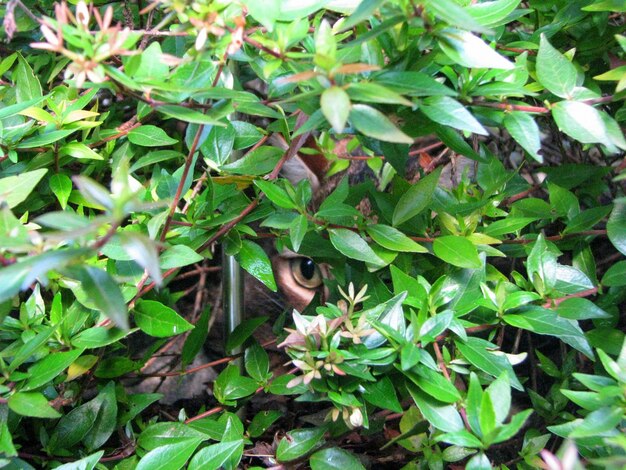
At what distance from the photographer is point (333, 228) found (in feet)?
3.14

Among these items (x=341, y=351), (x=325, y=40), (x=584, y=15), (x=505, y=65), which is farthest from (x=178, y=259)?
(x=584, y=15)

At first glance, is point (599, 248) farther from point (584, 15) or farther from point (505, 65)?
point (505, 65)

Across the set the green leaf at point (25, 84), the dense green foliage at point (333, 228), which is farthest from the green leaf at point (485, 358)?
the green leaf at point (25, 84)

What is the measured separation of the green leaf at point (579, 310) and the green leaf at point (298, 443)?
0.44m

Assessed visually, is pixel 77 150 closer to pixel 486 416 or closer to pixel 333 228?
pixel 333 228

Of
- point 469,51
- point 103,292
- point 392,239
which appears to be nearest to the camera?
point 103,292

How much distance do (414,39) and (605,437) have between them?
1.80 ft

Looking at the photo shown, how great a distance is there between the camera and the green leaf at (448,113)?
2.43ft

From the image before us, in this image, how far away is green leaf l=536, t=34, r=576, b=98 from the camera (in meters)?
0.85

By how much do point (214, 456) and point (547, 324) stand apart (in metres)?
0.54

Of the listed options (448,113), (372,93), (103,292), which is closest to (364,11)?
(372,93)

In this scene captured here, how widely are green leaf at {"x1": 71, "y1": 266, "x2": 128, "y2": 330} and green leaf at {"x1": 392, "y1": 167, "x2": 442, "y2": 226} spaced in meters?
0.49

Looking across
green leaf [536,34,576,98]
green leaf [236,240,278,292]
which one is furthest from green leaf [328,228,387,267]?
green leaf [536,34,576,98]

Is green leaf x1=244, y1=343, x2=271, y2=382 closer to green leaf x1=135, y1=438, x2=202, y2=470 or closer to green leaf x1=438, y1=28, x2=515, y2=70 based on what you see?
green leaf x1=135, y1=438, x2=202, y2=470
